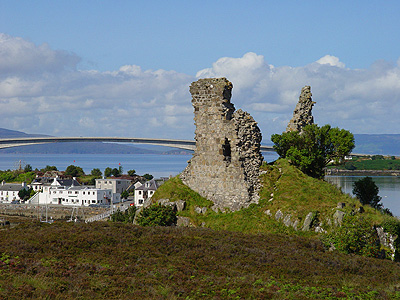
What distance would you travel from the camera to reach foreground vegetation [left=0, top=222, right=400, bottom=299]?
1309 centimetres

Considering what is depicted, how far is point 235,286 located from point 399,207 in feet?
170

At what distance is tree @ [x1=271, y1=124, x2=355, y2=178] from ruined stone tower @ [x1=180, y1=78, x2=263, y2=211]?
399 cm

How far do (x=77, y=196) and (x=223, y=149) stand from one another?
3108 inches

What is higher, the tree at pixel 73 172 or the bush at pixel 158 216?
the tree at pixel 73 172

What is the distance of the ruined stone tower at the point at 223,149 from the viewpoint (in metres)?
25.2

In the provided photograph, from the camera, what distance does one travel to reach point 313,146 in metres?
30.4

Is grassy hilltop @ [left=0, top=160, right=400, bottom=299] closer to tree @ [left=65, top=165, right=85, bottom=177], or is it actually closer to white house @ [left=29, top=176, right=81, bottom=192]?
white house @ [left=29, top=176, right=81, bottom=192]

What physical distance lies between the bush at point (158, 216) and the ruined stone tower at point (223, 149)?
6.48 ft

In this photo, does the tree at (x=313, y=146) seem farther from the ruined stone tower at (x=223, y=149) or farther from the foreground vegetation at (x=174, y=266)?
the foreground vegetation at (x=174, y=266)

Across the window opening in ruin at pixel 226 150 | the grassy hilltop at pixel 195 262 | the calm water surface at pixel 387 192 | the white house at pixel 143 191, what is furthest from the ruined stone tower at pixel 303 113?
the white house at pixel 143 191

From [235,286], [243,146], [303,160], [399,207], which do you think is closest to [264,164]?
[243,146]

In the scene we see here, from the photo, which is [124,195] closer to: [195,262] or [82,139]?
[82,139]

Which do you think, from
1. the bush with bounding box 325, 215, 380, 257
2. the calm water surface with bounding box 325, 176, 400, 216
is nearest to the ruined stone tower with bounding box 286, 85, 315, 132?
the calm water surface with bounding box 325, 176, 400, 216

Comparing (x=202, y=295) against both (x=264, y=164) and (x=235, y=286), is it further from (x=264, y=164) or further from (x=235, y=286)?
(x=264, y=164)
